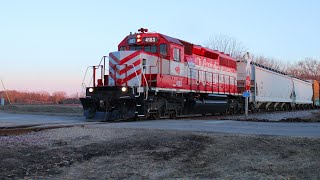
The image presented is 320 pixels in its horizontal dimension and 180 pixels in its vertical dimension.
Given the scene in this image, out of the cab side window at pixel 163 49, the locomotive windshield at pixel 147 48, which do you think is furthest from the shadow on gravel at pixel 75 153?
the locomotive windshield at pixel 147 48

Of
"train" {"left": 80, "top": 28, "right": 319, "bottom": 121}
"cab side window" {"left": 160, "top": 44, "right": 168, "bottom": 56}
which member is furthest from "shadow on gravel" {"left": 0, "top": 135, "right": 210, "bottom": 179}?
"cab side window" {"left": 160, "top": 44, "right": 168, "bottom": 56}

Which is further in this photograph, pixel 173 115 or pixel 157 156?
pixel 173 115

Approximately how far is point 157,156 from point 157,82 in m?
10.5

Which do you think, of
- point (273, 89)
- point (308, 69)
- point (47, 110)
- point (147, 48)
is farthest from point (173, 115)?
point (308, 69)

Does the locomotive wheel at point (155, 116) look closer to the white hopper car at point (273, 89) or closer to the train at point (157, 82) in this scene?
the train at point (157, 82)

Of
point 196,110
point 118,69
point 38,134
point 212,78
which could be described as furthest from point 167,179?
point 212,78

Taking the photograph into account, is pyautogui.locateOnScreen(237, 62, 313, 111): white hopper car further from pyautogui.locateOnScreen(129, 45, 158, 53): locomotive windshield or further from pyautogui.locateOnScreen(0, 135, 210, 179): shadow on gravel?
pyautogui.locateOnScreen(0, 135, 210, 179): shadow on gravel

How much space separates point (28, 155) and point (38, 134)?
3072 millimetres

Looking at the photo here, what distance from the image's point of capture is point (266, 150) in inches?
320

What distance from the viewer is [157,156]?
768cm

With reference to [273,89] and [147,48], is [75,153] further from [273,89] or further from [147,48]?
[273,89]

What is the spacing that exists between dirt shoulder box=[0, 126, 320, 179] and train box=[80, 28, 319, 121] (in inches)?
293

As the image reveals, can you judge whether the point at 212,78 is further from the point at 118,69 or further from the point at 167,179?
the point at 167,179

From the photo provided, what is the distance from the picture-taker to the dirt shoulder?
633cm
